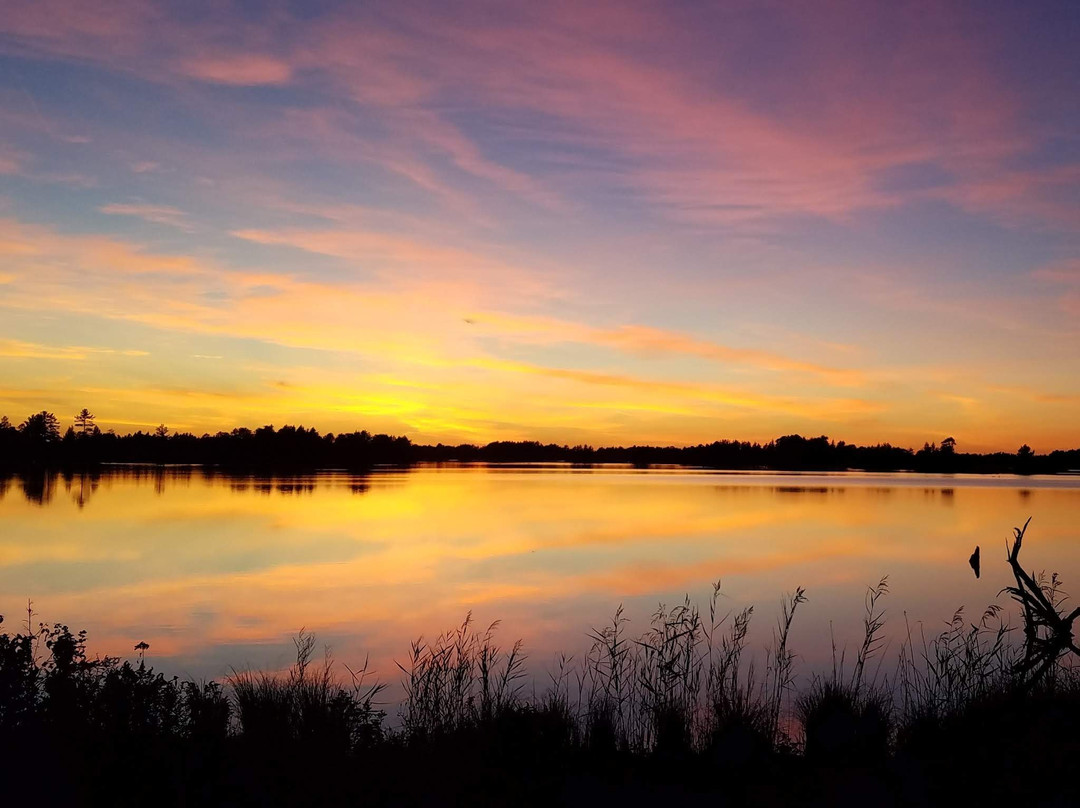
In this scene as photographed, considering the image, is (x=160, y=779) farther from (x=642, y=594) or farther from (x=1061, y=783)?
(x=642, y=594)

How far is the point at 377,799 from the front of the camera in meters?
6.70

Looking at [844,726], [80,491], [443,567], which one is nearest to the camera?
[844,726]

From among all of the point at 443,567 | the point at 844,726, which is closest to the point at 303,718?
the point at 844,726

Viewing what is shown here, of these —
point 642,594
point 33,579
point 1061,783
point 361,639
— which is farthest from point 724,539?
point 1061,783

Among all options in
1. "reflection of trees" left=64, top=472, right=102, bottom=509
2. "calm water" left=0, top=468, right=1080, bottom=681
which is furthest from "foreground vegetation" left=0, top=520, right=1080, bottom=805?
"reflection of trees" left=64, top=472, right=102, bottom=509

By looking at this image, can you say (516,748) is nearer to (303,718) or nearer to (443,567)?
(303,718)

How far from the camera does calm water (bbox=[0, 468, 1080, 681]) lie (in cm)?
1892

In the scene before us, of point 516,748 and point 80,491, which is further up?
point 516,748

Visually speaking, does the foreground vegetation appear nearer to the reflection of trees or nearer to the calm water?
the calm water

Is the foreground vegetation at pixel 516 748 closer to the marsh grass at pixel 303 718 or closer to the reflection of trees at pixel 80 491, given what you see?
the marsh grass at pixel 303 718

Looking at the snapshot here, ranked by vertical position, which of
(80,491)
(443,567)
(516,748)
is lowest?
(443,567)

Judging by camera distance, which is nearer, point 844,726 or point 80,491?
point 844,726

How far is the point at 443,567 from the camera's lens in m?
28.9


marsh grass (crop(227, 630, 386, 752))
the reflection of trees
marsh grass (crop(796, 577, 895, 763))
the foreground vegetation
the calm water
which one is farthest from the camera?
the reflection of trees
